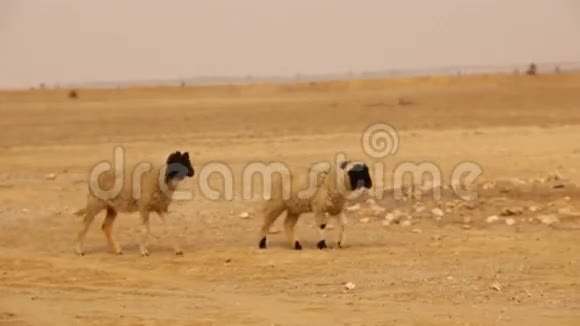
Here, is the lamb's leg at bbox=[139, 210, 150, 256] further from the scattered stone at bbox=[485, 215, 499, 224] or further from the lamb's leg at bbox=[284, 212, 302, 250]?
the scattered stone at bbox=[485, 215, 499, 224]

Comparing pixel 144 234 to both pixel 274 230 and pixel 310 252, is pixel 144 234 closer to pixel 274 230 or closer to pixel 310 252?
pixel 310 252

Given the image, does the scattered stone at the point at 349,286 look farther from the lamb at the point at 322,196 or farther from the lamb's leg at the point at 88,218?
the lamb's leg at the point at 88,218

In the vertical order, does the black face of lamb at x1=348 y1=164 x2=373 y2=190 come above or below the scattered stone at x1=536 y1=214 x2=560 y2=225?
above

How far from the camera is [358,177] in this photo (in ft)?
52.3

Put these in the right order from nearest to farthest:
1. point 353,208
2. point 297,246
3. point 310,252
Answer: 1. point 310,252
2. point 297,246
3. point 353,208

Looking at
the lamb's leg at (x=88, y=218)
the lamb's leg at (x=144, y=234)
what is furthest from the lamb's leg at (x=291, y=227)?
Answer: the lamb's leg at (x=88, y=218)

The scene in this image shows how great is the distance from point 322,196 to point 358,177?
507 millimetres

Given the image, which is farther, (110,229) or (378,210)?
(378,210)

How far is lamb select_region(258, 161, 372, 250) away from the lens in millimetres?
15992

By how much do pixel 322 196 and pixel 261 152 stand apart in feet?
49.7

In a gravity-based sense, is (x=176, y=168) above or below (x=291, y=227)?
above

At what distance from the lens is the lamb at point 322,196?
15992 millimetres

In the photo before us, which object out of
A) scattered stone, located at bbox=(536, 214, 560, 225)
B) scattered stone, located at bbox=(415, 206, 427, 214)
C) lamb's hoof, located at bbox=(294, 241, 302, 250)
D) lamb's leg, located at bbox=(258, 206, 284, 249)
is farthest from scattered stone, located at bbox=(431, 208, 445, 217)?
lamb's leg, located at bbox=(258, 206, 284, 249)

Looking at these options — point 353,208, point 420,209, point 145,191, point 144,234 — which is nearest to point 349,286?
point 144,234
